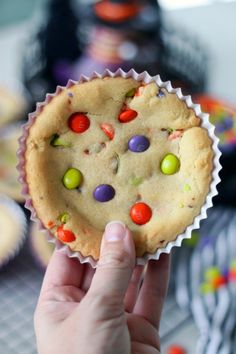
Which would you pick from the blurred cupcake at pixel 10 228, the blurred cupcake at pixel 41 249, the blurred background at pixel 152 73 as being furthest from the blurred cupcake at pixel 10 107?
the blurred cupcake at pixel 41 249

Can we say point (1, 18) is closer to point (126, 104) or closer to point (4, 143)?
point (4, 143)

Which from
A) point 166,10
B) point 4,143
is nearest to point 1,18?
point 166,10

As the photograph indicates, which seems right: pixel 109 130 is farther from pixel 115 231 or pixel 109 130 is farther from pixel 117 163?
pixel 115 231

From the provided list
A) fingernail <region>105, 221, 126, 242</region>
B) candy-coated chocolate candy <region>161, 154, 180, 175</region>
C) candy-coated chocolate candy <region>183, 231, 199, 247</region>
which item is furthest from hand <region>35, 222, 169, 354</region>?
candy-coated chocolate candy <region>183, 231, 199, 247</region>

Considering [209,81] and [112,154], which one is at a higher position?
[112,154]

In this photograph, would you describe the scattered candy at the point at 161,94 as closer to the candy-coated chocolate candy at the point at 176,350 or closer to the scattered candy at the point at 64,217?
the scattered candy at the point at 64,217

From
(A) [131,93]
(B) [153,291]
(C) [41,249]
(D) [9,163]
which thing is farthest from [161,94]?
(D) [9,163]

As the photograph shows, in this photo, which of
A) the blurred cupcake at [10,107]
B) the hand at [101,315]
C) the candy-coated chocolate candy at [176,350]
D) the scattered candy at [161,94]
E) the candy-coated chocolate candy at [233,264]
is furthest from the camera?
the blurred cupcake at [10,107]
